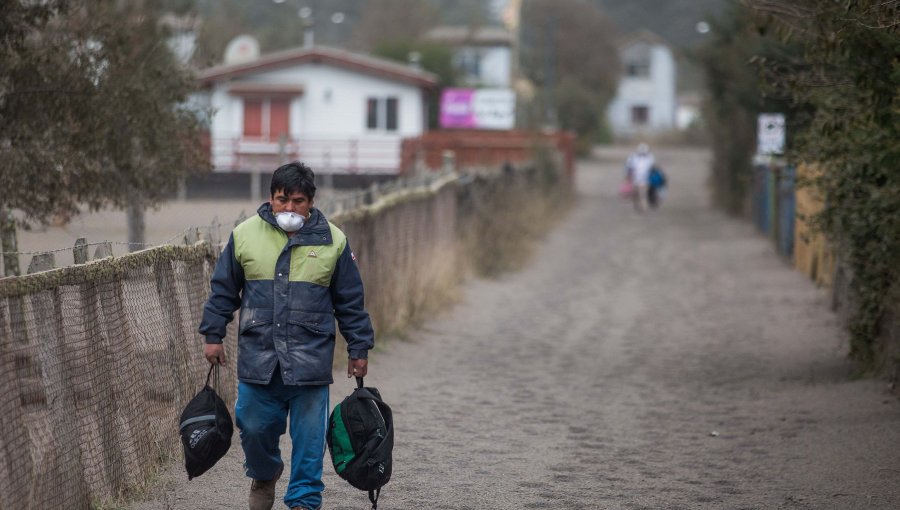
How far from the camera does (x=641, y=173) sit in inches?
1449

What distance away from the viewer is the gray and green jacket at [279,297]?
6.02m

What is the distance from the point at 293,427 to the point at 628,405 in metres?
5.34

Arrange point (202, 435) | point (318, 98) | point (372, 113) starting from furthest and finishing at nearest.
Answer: point (372, 113) < point (318, 98) < point (202, 435)

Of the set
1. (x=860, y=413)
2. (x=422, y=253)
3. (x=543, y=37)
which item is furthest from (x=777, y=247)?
(x=543, y=37)

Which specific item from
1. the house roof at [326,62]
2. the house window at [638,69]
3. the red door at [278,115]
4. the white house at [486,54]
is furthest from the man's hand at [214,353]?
the house window at [638,69]

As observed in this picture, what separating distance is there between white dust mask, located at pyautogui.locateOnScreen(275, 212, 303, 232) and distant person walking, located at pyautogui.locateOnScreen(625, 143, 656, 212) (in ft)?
101

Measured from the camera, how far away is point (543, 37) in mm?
91500

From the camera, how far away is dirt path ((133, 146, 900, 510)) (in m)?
7.62

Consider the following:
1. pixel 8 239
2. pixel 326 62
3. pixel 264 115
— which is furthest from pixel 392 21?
pixel 8 239

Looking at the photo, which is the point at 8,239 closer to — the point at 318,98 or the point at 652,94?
the point at 318,98

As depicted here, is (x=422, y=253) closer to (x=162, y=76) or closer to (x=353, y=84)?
(x=162, y=76)

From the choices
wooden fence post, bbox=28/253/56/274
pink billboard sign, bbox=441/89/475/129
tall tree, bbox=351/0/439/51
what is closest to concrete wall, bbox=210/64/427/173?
pink billboard sign, bbox=441/89/475/129

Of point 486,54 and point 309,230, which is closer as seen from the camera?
point 309,230

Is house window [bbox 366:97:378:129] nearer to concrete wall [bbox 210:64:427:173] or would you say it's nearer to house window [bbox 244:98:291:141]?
concrete wall [bbox 210:64:427:173]
